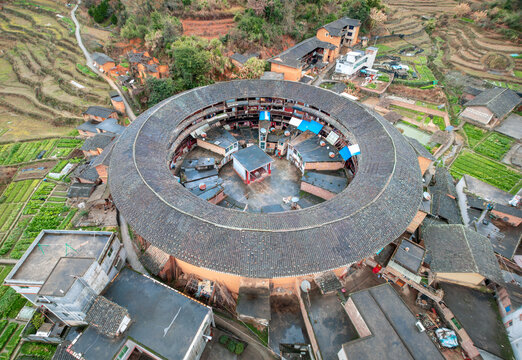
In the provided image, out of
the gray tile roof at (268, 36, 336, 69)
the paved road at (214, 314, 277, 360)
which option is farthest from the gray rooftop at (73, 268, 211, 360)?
the gray tile roof at (268, 36, 336, 69)

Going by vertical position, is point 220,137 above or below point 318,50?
below

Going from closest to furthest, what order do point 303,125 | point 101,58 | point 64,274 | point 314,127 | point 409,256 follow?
point 64,274
point 409,256
point 314,127
point 303,125
point 101,58

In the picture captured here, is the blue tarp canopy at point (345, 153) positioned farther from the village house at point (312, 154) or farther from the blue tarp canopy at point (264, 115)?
the blue tarp canopy at point (264, 115)

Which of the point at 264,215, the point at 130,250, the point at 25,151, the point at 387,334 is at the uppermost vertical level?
the point at 264,215

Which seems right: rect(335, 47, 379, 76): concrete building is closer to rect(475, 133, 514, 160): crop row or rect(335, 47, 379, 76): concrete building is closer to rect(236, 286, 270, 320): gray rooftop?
rect(475, 133, 514, 160): crop row

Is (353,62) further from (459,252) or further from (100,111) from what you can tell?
(100,111)

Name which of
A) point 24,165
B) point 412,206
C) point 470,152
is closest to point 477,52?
point 470,152

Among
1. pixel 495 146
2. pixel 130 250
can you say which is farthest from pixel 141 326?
pixel 495 146
